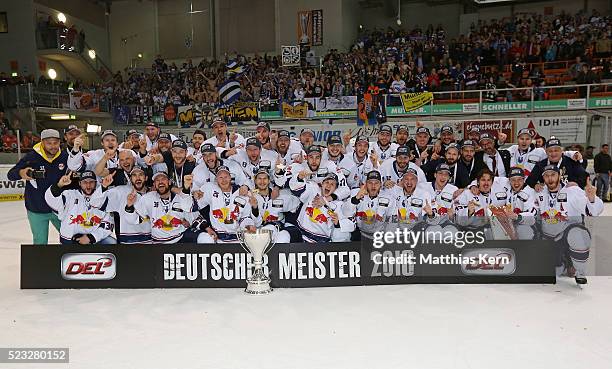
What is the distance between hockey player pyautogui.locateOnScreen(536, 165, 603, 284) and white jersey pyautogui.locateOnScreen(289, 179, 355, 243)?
2.29 metres

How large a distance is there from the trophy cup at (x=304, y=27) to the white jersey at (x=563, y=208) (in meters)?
19.9

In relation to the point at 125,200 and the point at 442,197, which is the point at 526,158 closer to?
the point at 442,197

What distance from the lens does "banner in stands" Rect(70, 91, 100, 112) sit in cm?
2081

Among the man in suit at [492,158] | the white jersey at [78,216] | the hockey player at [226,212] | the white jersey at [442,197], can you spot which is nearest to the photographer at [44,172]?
the white jersey at [78,216]

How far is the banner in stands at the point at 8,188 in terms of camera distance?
14.8 metres

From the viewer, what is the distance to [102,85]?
24281 millimetres

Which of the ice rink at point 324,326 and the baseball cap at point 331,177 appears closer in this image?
the ice rink at point 324,326

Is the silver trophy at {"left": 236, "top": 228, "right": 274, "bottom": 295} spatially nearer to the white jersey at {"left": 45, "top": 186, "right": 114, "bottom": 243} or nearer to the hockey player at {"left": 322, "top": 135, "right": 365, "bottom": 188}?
the white jersey at {"left": 45, "top": 186, "right": 114, "bottom": 243}

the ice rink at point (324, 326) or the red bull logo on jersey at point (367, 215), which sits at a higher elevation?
the red bull logo on jersey at point (367, 215)

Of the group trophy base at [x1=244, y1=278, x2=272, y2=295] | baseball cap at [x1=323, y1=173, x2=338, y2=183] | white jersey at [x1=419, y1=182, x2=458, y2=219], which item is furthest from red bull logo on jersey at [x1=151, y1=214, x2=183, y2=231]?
white jersey at [x1=419, y1=182, x2=458, y2=219]

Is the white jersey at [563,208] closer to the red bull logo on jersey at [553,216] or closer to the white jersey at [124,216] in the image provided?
the red bull logo on jersey at [553,216]

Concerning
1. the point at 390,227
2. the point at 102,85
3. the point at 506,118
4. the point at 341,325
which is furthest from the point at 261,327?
the point at 102,85

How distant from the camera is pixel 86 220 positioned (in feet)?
18.7

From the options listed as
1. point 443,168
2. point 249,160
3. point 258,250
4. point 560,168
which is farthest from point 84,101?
point 560,168
